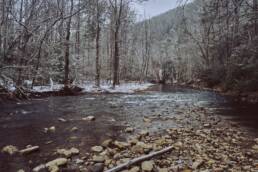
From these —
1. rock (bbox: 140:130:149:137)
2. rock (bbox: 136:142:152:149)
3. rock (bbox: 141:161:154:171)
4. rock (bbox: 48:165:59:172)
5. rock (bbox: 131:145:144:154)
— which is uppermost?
rock (bbox: 140:130:149:137)

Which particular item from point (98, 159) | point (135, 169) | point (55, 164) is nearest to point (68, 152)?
point (55, 164)

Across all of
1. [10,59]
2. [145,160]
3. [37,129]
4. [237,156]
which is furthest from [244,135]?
[10,59]

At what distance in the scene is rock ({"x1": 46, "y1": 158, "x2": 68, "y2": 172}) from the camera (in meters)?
3.78

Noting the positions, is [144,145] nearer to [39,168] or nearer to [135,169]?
[135,169]

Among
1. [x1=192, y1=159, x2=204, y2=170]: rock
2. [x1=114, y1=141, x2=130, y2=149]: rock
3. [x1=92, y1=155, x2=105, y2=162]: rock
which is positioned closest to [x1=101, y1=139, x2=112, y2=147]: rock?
[x1=114, y1=141, x2=130, y2=149]: rock

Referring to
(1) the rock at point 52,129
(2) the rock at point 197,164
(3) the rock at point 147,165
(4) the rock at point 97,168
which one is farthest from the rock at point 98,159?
(1) the rock at point 52,129

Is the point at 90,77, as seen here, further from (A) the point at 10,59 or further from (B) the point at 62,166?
(B) the point at 62,166

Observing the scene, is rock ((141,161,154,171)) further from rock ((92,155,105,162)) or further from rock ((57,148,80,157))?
rock ((57,148,80,157))

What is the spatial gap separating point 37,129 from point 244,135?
534cm

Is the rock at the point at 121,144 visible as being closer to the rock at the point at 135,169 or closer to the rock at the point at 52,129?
the rock at the point at 135,169

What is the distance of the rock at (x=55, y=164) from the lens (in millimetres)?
3781

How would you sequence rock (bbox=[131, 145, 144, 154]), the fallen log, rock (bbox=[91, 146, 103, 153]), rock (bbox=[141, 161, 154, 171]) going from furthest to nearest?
rock (bbox=[91, 146, 103, 153]) → rock (bbox=[131, 145, 144, 154]) → rock (bbox=[141, 161, 154, 171]) → the fallen log

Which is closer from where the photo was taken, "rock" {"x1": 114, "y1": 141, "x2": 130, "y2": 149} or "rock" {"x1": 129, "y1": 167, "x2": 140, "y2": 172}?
"rock" {"x1": 129, "y1": 167, "x2": 140, "y2": 172}

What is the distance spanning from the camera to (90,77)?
23953 mm
